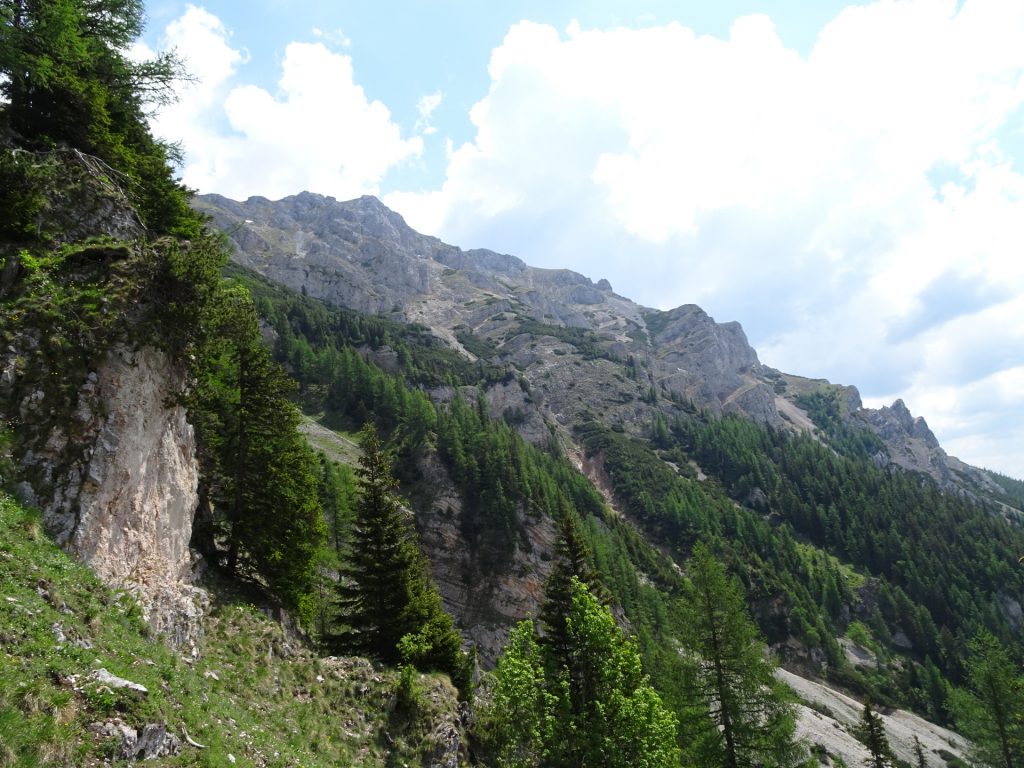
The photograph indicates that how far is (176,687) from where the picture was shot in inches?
496

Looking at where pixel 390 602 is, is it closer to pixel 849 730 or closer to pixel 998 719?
pixel 998 719

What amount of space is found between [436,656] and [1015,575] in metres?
171

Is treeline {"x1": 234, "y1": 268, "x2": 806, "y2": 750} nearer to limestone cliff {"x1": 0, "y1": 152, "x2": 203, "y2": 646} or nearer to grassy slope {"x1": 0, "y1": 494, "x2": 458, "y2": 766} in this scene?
grassy slope {"x1": 0, "y1": 494, "x2": 458, "y2": 766}

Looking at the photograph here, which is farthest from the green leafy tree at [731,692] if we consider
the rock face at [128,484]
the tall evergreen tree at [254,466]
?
the rock face at [128,484]

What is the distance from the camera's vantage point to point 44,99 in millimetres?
20656

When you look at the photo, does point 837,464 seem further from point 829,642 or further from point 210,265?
point 210,265

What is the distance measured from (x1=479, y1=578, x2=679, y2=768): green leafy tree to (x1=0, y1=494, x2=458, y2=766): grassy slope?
12.8 feet

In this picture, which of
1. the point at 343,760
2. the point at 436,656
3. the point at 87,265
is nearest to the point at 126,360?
the point at 87,265

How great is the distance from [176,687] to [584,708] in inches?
562

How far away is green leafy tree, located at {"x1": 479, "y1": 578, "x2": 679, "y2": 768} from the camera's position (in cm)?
1950

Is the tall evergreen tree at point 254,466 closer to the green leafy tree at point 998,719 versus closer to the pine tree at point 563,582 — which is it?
→ the pine tree at point 563,582

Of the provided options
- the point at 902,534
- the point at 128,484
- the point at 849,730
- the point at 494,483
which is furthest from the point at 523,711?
the point at 902,534

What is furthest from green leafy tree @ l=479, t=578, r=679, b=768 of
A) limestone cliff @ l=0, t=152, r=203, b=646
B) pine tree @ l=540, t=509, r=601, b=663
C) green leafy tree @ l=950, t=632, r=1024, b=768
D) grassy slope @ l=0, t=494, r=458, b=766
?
green leafy tree @ l=950, t=632, r=1024, b=768

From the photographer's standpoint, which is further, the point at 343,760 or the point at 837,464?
the point at 837,464
